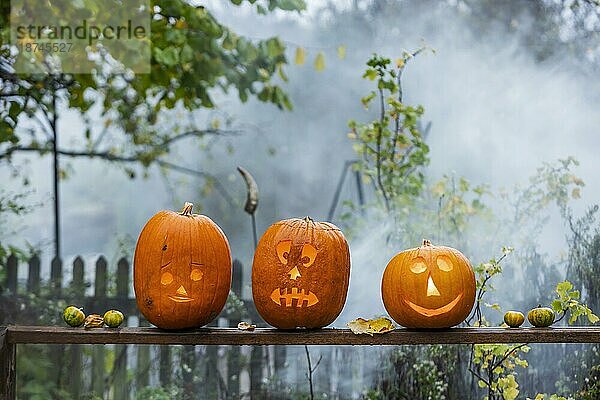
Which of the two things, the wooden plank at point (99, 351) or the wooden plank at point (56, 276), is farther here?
the wooden plank at point (56, 276)

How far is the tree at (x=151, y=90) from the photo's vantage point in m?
2.83

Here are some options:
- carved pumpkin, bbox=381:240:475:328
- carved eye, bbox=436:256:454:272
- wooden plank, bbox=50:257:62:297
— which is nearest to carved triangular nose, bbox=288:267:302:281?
carved pumpkin, bbox=381:240:475:328

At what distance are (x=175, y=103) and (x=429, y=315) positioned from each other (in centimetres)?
166

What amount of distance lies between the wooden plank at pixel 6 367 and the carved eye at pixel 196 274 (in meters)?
0.48

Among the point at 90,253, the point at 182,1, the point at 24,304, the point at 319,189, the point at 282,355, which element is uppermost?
the point at 182,1

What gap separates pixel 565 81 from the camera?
2.54m

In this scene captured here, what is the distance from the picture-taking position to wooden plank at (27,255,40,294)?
294 cm

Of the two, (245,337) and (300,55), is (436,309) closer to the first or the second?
(245,337)

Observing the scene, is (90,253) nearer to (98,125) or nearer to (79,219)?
(79,219)

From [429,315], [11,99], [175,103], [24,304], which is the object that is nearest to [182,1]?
[175,103]

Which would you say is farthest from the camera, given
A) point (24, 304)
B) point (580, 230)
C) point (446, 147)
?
point (24, 304)

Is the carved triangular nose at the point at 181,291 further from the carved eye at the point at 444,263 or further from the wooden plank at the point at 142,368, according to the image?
the wooden plank at the point at 142,368

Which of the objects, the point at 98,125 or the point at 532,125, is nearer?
the point at 532,125

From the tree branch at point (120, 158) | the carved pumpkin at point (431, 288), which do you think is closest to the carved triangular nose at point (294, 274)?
the carved pumpkin at point (431, 288)
